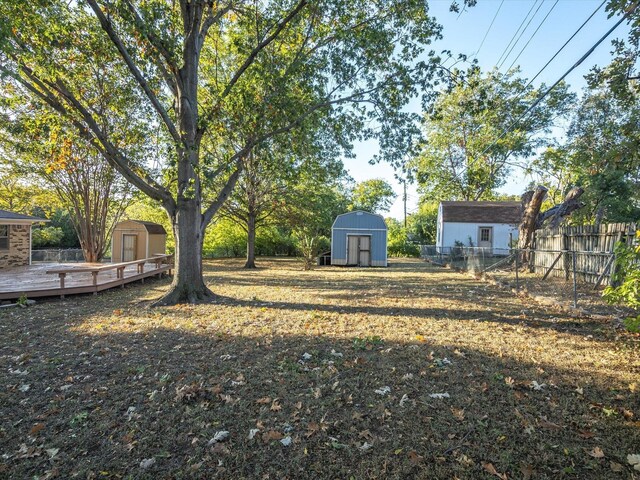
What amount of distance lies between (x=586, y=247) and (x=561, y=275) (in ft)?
6.80

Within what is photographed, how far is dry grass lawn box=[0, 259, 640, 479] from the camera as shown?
2.54m

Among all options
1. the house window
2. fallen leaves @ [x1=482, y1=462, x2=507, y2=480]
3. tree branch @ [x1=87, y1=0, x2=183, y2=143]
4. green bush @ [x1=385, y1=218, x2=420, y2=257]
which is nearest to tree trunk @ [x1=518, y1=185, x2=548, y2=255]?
tree branch @ [x1=87, y1=0, x2=183, y2=143]

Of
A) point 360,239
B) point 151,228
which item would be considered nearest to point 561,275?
point 360,239

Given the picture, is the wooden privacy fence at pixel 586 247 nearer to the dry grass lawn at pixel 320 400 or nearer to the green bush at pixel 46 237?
the dry grass lawn at pixel 320 400

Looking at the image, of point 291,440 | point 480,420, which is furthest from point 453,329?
point 291,440

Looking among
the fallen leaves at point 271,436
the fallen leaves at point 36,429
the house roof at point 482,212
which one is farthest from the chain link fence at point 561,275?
the house roof at point 482,212

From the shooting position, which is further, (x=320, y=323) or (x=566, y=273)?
(x=566, y=273)

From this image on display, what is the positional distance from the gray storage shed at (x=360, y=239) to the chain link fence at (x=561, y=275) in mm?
6173

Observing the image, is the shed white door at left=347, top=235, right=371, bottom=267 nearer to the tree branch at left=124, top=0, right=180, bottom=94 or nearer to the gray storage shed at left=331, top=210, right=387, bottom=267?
the gray storage shed at left=331, top=210, right=387, bottom=267

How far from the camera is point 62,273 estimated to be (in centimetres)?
960

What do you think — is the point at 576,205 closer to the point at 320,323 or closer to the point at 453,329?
the point at 453,329

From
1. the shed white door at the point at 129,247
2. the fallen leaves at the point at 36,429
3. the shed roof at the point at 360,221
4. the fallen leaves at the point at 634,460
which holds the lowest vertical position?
the fallen leaves at the point at 36,429

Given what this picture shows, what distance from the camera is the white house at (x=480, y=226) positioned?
92.7 ft

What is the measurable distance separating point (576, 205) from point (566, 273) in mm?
5410
